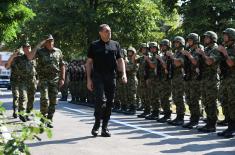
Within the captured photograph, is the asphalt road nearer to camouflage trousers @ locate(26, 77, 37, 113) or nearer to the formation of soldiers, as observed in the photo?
the formation of soldiers

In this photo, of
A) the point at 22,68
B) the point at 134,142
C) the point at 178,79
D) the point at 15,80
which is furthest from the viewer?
the point at 15,80

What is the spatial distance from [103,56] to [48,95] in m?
2.01

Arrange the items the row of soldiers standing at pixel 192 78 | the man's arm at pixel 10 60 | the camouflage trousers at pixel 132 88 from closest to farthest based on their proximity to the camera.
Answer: the row of soldiers standing at pixel 192 78 < the man's arm at pixel 10 60 < the camouflage trousers at pixel 132 88

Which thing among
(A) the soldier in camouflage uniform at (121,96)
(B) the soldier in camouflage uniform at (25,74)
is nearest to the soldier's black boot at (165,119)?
(B) the soldier in camouflage uniform at (25,74)

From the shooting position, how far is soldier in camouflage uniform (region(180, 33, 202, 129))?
10.8 meters

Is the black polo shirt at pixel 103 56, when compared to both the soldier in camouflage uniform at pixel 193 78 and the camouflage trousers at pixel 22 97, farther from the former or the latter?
the camouflage trousers at pixel 22 97

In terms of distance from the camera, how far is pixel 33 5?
32438 mm

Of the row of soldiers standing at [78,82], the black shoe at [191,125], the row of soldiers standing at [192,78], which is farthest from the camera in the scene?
the row of soldiers standing at [78,82]

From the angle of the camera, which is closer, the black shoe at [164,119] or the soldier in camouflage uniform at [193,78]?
the soldier in camouflage uniform at [193,78]

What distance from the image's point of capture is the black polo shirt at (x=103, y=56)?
29.9ft

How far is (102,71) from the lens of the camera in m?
9.18

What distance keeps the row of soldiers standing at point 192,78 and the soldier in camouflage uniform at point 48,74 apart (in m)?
2.73

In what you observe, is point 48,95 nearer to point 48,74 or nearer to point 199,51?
point 48,74

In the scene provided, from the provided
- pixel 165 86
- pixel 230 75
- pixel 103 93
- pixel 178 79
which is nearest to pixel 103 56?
pixel 103 93
